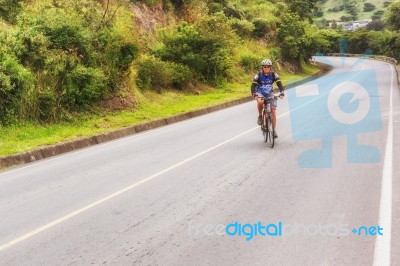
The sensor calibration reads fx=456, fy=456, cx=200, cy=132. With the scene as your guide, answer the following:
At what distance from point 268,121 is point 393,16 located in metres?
34.8

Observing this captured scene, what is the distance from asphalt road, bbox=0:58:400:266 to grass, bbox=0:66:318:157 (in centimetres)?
129

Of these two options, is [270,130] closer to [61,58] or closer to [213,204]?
[213,204]

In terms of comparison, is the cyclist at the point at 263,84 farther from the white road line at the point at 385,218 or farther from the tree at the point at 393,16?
the tree at the point at 393,16

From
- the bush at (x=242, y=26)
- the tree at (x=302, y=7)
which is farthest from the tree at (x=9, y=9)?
the tree at (x=302, y=7)

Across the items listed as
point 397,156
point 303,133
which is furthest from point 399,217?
point 303,133


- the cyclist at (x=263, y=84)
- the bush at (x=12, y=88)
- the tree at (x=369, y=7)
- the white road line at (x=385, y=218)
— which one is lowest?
the white road line at (x=385, y=218)

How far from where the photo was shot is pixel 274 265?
14.1 feet

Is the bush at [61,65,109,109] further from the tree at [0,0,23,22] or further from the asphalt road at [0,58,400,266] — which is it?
the asphalt road at [0,58,400,266]

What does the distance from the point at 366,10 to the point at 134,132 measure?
17627 cm

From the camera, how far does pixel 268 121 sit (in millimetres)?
10891

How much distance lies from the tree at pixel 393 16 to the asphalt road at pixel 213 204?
31.8 meters

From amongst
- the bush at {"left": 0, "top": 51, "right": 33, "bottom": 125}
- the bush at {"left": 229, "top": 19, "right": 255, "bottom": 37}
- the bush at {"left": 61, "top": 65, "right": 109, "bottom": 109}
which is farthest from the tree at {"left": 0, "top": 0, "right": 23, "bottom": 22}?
the bush at {"left": 229, "top": 19, "right": 255, "bottom": 37}

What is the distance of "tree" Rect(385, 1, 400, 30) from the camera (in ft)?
130

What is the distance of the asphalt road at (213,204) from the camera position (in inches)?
186
